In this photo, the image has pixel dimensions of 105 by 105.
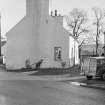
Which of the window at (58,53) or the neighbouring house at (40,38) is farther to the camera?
the window at (58,53)

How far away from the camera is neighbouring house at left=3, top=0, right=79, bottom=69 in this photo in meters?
40.0

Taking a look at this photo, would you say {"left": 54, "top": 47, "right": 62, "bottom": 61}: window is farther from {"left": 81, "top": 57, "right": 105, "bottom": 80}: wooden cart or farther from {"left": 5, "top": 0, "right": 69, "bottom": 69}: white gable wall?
{"left": 81, "top": 57, "right": 105, "bottom": 80}: wooden cart

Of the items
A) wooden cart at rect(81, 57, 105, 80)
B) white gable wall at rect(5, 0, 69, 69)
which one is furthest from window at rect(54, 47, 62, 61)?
wooden cart at rect(81, 57, 105, 80)

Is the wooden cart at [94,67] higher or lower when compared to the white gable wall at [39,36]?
Answer: lower

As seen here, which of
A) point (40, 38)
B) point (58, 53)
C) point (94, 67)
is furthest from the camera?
point (58, 53)

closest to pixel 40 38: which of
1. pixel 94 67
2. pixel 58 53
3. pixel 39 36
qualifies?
pixel 39 36

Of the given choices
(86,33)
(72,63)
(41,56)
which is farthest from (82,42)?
(41,56)

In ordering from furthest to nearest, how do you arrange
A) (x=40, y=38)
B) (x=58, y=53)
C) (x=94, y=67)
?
(x=58, y=53), (x=40, y=38), (x=94, y=67)

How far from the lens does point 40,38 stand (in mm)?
40125

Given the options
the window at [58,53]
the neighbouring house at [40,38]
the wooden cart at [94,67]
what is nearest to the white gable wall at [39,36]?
the neighbouring house at [40,38]

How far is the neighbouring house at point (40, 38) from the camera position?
40031 mm

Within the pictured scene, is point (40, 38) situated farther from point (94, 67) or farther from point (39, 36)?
point (94, 67)

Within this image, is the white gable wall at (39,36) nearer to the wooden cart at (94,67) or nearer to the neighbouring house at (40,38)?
the neighbouring house at (40,38)

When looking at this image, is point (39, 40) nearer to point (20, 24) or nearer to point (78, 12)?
Answer: point (20, 24)
